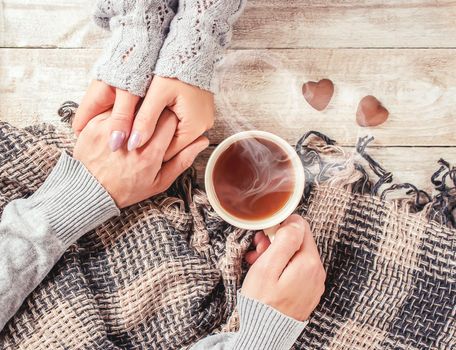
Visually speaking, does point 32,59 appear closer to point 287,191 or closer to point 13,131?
point 13,131

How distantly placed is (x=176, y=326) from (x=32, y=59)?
61 centimetres

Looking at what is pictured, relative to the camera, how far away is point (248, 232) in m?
1.10

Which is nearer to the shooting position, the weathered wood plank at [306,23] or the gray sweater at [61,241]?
the gray sweater at [61,241]

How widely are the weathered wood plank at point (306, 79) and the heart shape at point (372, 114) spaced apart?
0.01m

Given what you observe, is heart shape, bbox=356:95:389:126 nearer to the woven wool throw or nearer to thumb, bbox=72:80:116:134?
the woven wool throw

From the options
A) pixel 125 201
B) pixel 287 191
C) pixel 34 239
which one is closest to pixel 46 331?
pixel 34 239

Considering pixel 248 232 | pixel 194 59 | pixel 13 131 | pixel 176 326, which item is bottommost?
pixel 176 326

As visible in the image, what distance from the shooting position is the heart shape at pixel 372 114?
3.78 feet

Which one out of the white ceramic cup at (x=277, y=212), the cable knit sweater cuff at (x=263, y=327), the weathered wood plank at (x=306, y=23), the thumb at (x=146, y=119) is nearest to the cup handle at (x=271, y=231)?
the white ceramic cup at (x=277, y=212)

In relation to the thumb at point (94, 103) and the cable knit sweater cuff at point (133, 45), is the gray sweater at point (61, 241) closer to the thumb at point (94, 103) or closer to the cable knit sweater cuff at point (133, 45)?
the thumb at point (94, 103)

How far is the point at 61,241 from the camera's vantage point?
105cm

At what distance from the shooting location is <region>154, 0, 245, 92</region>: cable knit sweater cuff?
1.01 m

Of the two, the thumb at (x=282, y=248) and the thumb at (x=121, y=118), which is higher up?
the thumb at (x=121, y=118)

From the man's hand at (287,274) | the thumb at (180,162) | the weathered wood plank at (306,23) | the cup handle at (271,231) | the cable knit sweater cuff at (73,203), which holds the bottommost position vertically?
the man's hand at (287,274)
